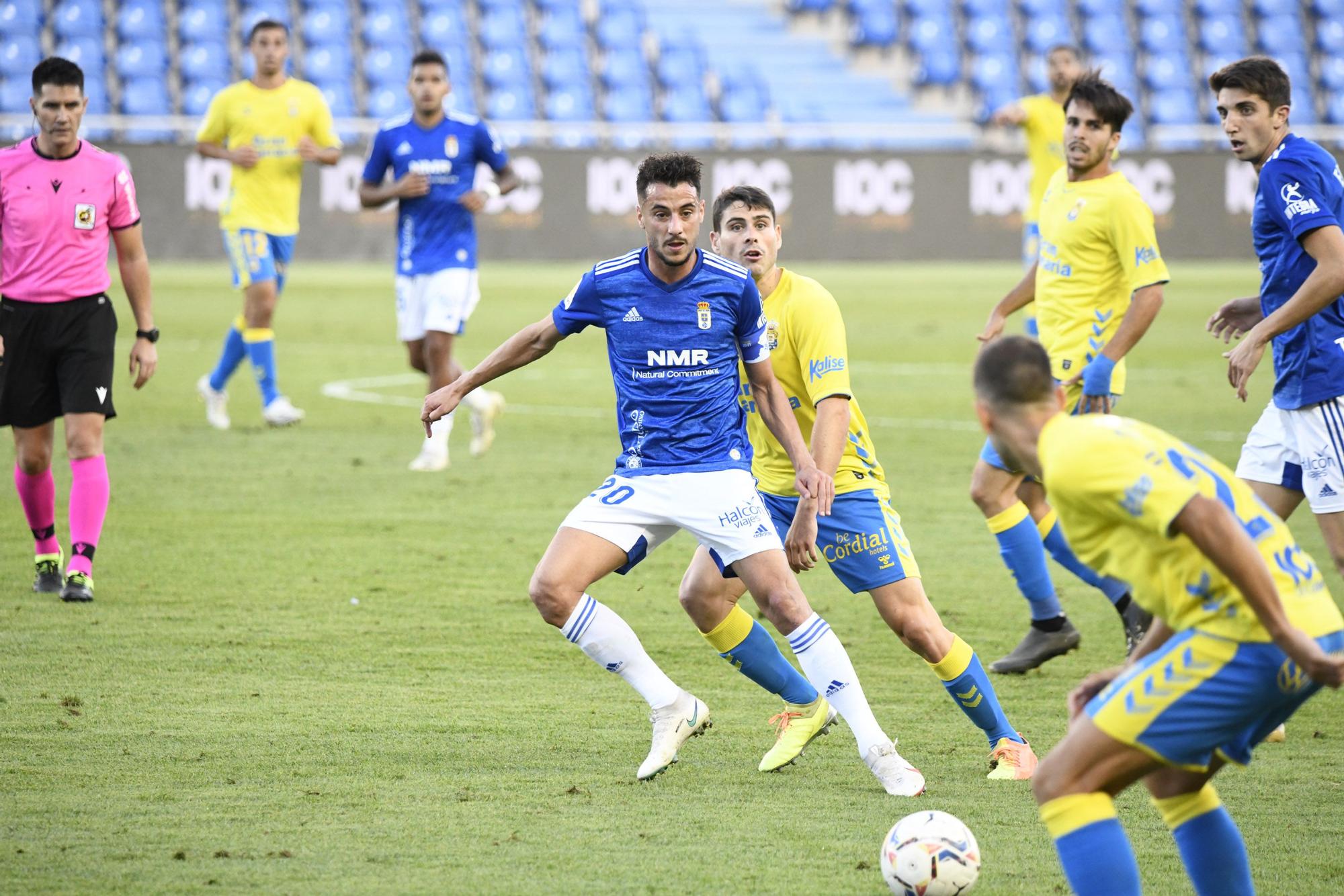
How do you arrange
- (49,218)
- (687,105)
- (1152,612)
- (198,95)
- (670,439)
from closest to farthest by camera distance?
(1152,612)
(670,439)
(49,218)
(198,95)
(687,105)

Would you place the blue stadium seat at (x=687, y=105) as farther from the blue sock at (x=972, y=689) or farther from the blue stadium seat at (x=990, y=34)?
the blue sock at (x=972, y=689)

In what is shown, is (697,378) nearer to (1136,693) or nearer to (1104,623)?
(1136,693)

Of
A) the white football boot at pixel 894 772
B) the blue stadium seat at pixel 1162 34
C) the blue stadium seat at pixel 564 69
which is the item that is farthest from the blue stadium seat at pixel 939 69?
the white football boot at pixel 894 772

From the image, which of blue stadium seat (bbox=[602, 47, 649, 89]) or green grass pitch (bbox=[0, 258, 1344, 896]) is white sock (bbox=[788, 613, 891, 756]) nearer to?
green grass pitch (bbox=[0, 258, 1344, 896])

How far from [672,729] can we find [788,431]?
0.98 m

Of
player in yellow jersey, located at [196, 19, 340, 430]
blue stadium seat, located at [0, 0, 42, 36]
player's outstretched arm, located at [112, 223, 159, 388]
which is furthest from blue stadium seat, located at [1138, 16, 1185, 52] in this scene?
player's outstretched arm, located at [112, 223, 159, 388]

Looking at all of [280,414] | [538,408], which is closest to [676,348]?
[280,414]

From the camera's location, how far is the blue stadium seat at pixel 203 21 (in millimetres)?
27969

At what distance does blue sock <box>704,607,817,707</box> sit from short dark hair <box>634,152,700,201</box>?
139 centimetres

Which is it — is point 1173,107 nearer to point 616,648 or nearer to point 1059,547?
point 1059,547

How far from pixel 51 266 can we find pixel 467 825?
4.00m

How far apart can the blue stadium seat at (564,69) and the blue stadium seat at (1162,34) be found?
11.6 metres

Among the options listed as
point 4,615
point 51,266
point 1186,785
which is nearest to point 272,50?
point 51,266

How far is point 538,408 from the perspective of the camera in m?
13.7
